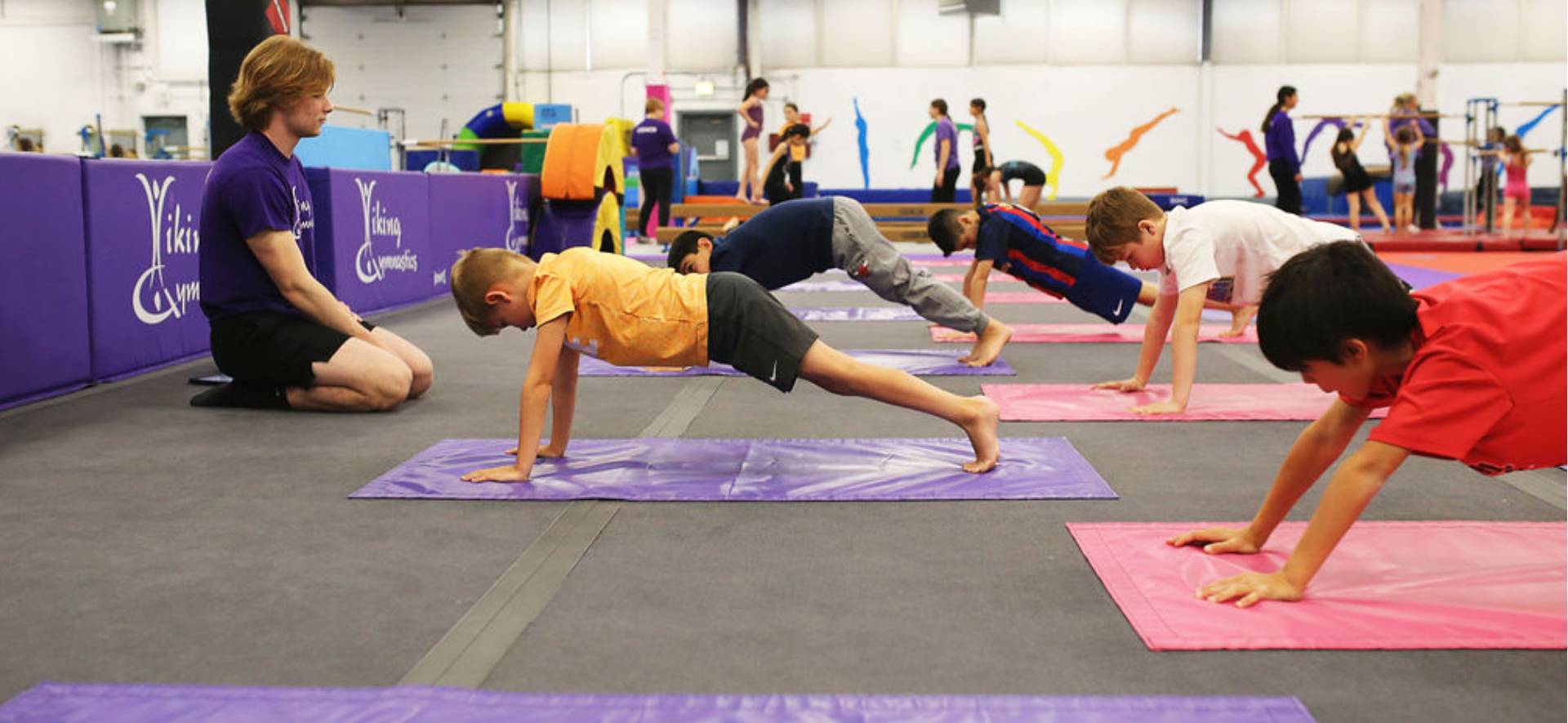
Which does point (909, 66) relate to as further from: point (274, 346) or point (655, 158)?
point (274, 346)

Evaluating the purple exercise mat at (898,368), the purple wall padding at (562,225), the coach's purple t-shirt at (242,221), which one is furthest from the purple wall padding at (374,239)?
the coach's purple t-shirt at (242,221)

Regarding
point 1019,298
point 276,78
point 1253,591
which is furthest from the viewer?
point 1019,298

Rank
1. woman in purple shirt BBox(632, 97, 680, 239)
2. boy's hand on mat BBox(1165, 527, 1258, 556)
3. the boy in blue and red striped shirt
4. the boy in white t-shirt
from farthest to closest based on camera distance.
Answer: woman in purple shirt BBox(632, 97, 680, 239)
the boy in blue and red striped shirt
the boy in white t-shirt
boy's hand on mat BBox(1165, 527, 1258, 556)

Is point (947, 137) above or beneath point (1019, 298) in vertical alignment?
above

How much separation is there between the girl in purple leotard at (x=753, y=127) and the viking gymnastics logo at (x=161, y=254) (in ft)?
26.1

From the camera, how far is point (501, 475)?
3.03 meters

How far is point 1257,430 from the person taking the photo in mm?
3697

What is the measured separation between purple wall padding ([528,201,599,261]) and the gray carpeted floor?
238 inches

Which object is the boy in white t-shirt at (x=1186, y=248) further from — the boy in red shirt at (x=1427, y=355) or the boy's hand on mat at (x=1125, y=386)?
the boy in red shirt at (x=1427, y=355)

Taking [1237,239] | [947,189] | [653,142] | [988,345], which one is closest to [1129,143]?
[947,189]

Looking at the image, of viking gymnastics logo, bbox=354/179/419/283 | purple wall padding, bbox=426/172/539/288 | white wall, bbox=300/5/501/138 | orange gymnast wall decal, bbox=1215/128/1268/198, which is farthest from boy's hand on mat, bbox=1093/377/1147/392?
white wall, bbox=300/5/501/138

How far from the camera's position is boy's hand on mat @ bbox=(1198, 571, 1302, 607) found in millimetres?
2084

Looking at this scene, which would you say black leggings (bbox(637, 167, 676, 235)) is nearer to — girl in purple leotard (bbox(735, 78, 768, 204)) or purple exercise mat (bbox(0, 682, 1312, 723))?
girl in purple leotard (bbox(735, 78, 768, 204))

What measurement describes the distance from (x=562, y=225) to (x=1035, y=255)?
5.17 meters
